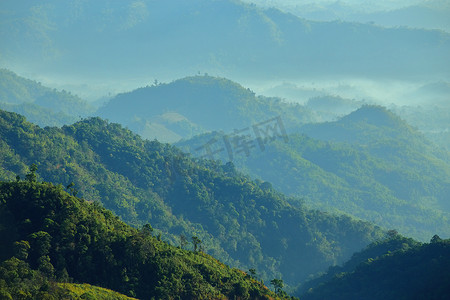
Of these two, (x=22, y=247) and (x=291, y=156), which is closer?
(x=22, y=247)

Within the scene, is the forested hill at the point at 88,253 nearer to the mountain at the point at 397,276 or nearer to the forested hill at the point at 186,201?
the mountain at the point at 397,276

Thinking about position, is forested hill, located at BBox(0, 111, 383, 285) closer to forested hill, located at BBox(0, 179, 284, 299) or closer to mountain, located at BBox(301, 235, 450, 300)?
mountain, located at BBox(301, 235, 450, 300)

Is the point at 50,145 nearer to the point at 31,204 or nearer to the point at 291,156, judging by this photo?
the point at 31,204

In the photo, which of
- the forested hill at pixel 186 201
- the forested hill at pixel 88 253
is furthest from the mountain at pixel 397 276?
the forested hill at pixel 186 201

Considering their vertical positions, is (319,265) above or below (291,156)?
below

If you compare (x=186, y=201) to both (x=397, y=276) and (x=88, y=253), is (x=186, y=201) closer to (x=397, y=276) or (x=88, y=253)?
(x=397, y=276)

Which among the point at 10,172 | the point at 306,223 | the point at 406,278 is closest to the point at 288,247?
the point at 306,223
